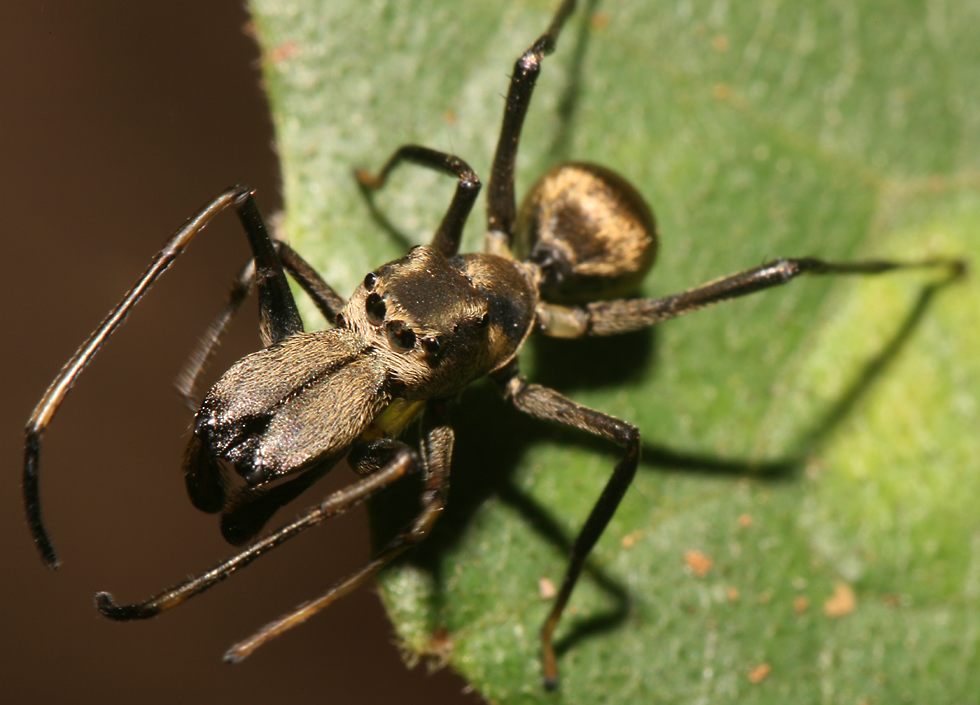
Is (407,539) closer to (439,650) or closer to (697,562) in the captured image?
(439,650)

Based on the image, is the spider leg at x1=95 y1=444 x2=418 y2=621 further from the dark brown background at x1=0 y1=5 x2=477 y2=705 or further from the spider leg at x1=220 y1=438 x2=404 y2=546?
the dark brown background at x1=0 y1=5 x2=477 y2=705


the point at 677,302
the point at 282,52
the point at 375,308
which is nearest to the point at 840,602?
the point at 677,302

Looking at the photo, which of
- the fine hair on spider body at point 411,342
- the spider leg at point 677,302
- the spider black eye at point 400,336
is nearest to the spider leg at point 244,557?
the fine hair on spider body at point 411,342

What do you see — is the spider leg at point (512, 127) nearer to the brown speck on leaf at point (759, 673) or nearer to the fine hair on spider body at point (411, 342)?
the fine hair on spider body at point (411, 342)

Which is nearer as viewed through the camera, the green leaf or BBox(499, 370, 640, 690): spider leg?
BBox(499, 370, 640, 690): spider leg

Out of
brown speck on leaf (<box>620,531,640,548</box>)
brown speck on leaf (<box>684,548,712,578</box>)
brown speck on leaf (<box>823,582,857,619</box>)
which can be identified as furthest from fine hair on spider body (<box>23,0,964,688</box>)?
brown speck on leaf (<box>823,582,857,619</box>)

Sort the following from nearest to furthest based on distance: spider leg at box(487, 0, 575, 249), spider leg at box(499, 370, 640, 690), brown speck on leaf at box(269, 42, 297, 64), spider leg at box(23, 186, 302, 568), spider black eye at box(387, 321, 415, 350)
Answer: spider leg at box(23, 186, 302, 568), spider black eye at box(387, 321, 415, 350), spider leg at box(499, 370, 640, 690), brown speck on leaf at box(269, 42, 297, 64), spider leg at box(487, 0, 575, 249)

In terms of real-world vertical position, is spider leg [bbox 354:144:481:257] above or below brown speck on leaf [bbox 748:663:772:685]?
above

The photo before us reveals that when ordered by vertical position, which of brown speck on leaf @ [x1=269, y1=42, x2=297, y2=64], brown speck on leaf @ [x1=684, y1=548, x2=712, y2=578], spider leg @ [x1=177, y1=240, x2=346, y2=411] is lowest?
brown speck on leaf @ [x1=684, y1=548, x2=712, y2=578]
